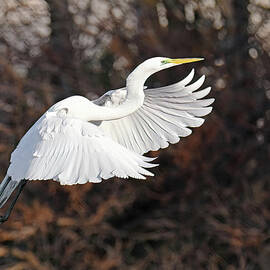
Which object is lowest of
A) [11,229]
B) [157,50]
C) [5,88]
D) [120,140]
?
[11,229]

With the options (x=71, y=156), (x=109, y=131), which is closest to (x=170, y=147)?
(x=109, y=131)

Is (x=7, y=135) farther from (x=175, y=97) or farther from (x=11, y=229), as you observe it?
(x=175, y=97)

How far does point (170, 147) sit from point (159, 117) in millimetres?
5062

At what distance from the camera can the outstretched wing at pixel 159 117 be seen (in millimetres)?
6714

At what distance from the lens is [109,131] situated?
700cm

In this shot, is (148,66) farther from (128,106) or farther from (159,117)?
(159,117)

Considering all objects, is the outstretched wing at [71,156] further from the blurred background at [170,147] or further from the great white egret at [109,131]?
the blurred background at [170,147]

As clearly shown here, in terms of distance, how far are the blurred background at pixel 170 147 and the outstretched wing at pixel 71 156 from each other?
17.8 feet

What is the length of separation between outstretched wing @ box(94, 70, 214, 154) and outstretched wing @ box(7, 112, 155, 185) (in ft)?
2.38

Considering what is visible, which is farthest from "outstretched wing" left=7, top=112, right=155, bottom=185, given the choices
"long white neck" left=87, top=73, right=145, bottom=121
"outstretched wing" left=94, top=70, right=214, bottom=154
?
"outstretched wing" left=94, top=70, right=214, bottom=154

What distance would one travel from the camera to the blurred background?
38.1 feet

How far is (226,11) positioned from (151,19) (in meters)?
0.83

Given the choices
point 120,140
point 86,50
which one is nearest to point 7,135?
point 86,50

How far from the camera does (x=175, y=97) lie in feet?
22.4
